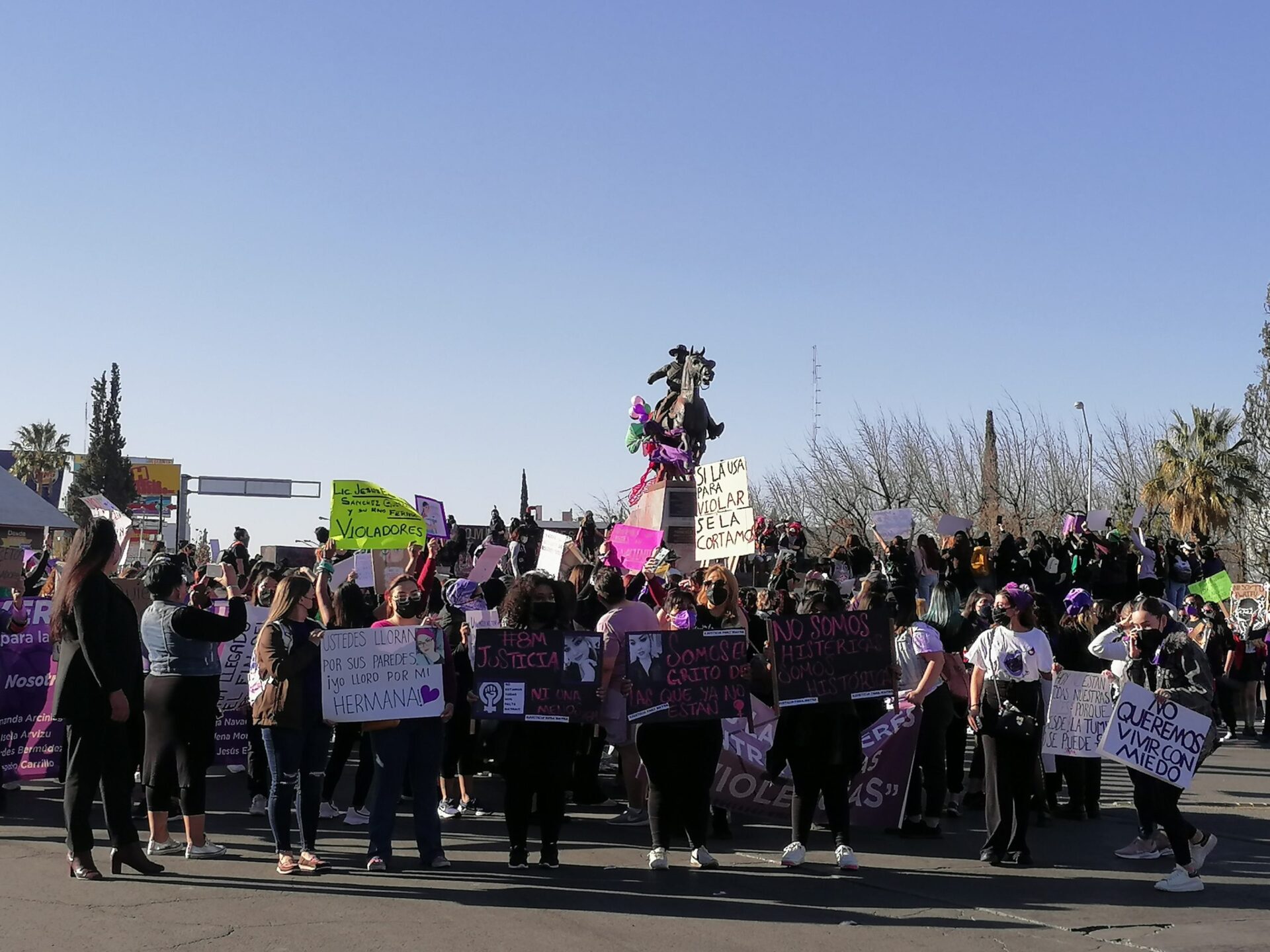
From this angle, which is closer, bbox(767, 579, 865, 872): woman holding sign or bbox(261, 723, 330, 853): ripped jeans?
bbox(261, 723, 330, 853): ripped jeans

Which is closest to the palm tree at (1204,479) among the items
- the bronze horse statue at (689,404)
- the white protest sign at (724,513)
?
the bronze horse statue at (689,404)

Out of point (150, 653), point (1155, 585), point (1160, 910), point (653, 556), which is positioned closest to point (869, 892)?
point (1160, 910)

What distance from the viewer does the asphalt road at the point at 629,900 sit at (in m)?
6.95

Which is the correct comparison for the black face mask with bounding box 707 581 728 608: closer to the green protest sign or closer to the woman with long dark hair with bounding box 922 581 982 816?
the woman with long dark hair with bounding box 922 581 982 816

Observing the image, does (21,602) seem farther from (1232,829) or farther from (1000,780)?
(1232,829)

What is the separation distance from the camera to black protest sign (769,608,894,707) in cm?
896

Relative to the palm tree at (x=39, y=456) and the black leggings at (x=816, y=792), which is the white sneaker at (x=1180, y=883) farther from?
the palm tree at (x=39, y=456)

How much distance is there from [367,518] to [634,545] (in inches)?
136

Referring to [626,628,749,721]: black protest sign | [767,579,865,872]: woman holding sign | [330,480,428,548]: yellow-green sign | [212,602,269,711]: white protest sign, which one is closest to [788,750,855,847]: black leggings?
[767,579,865,872]: woman holding sign

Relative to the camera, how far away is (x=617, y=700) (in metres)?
9.91

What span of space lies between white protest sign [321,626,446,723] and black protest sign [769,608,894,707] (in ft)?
7.46

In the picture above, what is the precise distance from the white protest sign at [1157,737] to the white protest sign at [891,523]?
10270 mm

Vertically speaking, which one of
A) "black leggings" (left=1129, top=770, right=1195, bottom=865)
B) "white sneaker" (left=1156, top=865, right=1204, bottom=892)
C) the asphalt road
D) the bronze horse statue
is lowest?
the asphalt road

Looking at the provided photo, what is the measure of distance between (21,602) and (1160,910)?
9179 mm
